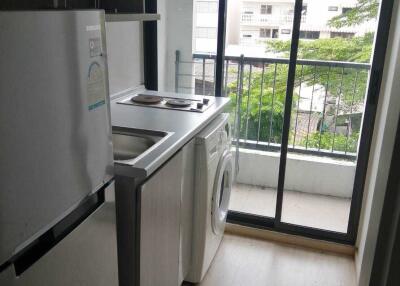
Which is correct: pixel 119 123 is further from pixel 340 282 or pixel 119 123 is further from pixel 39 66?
pixel 340 282

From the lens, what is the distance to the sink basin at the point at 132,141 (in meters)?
1.78

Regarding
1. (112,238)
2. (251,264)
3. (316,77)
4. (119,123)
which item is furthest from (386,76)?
(112,238)

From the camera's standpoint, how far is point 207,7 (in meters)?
2.73

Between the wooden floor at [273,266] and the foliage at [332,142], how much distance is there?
0.78 metres

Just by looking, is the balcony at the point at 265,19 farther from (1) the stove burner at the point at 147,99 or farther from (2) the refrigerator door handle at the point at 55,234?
(2) the refrigerator door handle at the point at 55,234

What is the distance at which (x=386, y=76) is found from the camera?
7.63 feet

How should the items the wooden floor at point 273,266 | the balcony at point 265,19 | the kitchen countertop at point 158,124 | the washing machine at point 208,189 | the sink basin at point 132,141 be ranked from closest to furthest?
1. the kitchen countertop at point 158,124
2. the sink basin at point 132,141
3. the washing machine at point 208,189
4. the wooden floor at point 273,266
5. the balcony at point 265,19

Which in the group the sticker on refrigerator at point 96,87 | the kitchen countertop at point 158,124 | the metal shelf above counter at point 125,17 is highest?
the metal shelf above counter at point 125,17

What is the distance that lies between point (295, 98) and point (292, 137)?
1.19ft

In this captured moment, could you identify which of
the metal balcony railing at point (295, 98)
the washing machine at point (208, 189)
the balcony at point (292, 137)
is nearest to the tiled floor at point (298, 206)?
the balcony at point (292, 137)

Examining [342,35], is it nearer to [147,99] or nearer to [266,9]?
[266,9]

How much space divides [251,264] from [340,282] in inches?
22.1

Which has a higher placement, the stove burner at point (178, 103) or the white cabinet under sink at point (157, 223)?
the stove burner at point (178, 103)

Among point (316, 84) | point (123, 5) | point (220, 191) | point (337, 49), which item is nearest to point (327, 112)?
point (316, 84)
